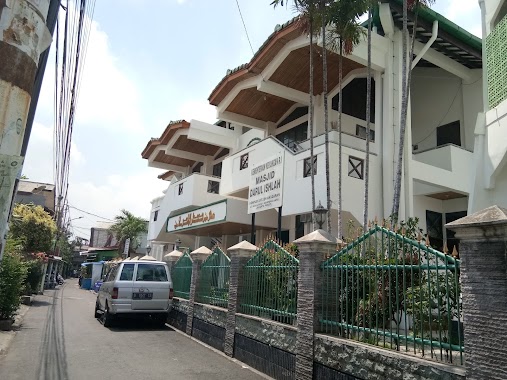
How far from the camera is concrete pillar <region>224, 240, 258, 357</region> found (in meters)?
8.57

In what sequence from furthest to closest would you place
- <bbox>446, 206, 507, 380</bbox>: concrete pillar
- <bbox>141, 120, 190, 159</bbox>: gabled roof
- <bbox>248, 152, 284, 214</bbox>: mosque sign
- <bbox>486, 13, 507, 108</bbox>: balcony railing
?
<bbox>141, 120, 190, 159</bbox>: gabled roof < <bbox>248, 152, 284, 214</bbox>: mosque sign < <bbox>486, 13, 507, 108</bbox>: balcony railing < <bbox>446, 206, 507, 380</bbox>: concrete pillar

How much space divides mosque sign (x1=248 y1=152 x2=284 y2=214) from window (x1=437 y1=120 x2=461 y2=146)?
6813 mm

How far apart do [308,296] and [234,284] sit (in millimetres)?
3004

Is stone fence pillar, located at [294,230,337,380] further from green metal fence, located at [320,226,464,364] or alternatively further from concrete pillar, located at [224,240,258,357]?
concrete pillar, located at [224,240,258,357]

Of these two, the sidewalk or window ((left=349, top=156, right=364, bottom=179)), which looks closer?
the sidewalk

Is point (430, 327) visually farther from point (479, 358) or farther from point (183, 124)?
point (183, 124)

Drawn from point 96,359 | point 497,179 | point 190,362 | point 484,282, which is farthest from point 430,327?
point 497,179

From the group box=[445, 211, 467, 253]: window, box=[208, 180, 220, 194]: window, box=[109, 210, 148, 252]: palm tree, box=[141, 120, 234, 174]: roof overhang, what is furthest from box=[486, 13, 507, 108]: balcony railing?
box=[109, 210, 148, 252]: palm tree

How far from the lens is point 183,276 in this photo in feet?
42.7

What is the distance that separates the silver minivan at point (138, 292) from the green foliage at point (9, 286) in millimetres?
2336

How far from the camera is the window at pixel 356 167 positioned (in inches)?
502

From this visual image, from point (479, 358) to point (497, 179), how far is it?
797cm

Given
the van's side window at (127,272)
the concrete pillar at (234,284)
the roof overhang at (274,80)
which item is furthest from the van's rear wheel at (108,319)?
the roof overhang at (274,80)

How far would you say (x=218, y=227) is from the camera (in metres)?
18.6
